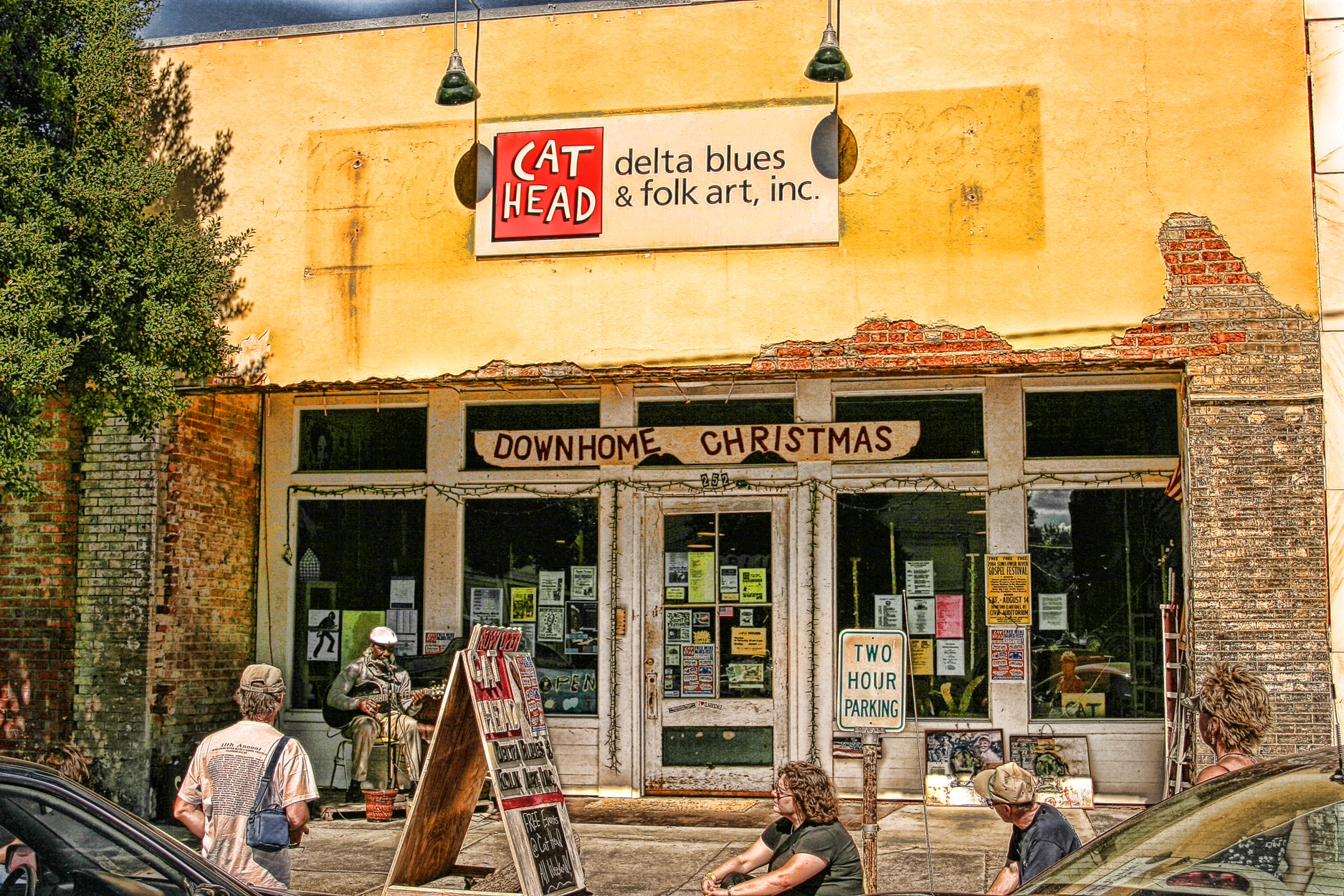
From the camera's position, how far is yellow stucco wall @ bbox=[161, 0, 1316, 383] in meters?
8.76

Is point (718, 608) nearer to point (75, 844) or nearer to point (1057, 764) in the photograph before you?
point (1057, 764)

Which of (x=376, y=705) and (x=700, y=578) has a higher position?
(x=700, y=578)

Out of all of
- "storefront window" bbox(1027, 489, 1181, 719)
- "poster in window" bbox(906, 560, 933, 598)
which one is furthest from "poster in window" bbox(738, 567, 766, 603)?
"storefront window" bbox(1027, 489, 1181, 719)

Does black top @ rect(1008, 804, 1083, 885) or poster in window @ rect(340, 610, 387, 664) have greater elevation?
poster in window @ rect(340, 610, 387, 664)

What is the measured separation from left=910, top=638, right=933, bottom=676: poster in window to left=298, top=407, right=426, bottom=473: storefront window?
14.1ft

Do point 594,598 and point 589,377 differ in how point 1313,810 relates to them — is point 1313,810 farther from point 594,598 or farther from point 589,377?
point 594,598

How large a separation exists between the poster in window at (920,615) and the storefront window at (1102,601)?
0.78 meters

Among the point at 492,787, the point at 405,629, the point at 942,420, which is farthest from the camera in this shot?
the point at 405,629

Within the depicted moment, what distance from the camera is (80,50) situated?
8.81 metres

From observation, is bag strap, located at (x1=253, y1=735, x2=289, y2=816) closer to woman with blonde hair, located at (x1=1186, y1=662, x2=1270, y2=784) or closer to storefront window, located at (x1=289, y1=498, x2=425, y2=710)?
woman with blonde hair, located at (x1=1186, y1=662, x2=1270, y2=784)

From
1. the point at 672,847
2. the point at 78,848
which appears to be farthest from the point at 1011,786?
the point at 672,847

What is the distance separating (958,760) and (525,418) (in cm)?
440

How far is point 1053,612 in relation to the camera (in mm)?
9930

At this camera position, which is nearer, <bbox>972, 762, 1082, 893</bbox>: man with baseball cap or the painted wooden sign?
<bbox>972, 762, 1082, 893</bbox>: man with baseball cap
